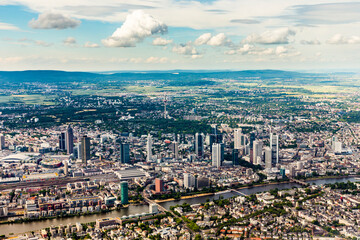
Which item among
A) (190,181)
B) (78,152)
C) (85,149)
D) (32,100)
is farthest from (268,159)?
(32,100)

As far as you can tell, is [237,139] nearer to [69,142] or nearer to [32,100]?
[69,142]

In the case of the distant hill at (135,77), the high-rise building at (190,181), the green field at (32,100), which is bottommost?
the high-rise building at (190,181)

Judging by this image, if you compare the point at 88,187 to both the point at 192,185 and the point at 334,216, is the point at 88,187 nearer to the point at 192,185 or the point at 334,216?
the point at 192,185

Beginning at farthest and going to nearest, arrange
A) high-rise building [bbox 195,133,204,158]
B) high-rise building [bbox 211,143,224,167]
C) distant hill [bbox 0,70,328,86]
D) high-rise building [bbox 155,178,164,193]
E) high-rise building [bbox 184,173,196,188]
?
distant hill [bbox 0,70,328,86] → high-rise building [bbox 195,133,204,158] → high-rise building [bbox 211,143,224,167] → high-rise building [bbox 184,173,196,188] → high-rise building [bbox 155,178,164,193]

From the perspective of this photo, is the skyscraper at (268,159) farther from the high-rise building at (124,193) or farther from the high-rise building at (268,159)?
the high-rise building at (124,193)

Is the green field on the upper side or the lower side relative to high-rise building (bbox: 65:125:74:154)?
upper

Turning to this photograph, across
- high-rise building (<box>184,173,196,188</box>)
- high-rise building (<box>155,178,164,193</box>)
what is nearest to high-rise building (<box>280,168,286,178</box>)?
high-rise building (<box>184,173,196,188</box>)

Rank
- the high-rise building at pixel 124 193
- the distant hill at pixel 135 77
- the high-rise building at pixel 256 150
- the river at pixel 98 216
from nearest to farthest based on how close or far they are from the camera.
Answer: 1. the river at pixel 98 216
2. the high-rise building at pixel 124 193
3. the high-rise building at pixel 256 150
4. the distant hill at pixel 135 77

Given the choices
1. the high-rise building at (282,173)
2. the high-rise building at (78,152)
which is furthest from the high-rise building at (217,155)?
the high-rise building at (78,152)

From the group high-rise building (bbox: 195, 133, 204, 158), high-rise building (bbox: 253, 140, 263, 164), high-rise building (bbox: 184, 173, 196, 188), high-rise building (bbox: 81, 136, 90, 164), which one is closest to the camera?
high-rise building (bbox: 184, 173, 196, 188)

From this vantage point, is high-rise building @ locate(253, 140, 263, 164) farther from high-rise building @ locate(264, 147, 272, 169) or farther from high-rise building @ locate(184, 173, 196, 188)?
high-rise building @ locate(184, 173, 196, 188)

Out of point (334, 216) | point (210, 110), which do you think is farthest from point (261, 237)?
point (210, 110)
